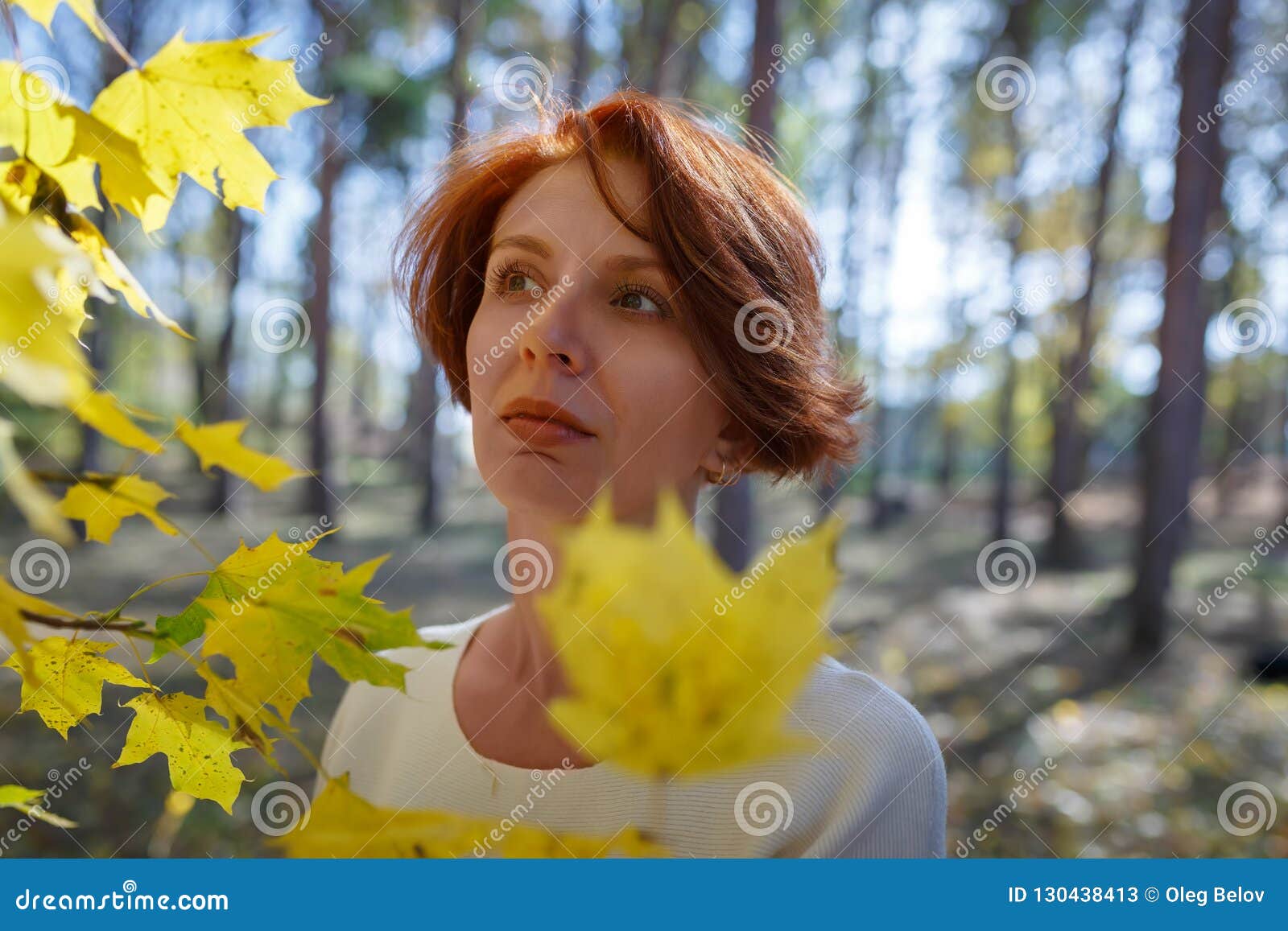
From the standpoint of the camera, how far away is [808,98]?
12.8 meters

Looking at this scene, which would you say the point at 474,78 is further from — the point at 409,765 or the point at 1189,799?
the point at 409,765

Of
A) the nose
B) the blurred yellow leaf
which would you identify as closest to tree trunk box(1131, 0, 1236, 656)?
the nose

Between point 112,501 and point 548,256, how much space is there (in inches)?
20.9

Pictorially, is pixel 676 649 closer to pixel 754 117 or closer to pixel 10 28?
pixel 10 28

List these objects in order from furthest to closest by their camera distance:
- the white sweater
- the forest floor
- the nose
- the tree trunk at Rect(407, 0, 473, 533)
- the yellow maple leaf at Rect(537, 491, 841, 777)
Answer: the tree trunk at Rect(407, 0, 473, 533)
the forest floor
the white sweater
the nose
the yellow maple leaf at Rect(537, 491, 841, 777)

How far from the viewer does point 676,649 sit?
0.19 m

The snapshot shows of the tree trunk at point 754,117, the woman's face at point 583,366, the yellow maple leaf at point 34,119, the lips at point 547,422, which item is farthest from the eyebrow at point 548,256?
the tree trunk at point 754,117

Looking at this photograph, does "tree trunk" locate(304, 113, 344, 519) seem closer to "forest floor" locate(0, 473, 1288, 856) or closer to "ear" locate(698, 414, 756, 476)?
"forest floor" locate(0, 473, 1288, 856)

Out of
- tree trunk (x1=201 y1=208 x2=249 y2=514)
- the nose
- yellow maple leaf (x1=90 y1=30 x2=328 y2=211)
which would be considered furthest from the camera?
tree trunk (x1=201 y1=208 x2=249 y2=514)

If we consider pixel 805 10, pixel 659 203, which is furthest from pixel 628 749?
pixel 805 10

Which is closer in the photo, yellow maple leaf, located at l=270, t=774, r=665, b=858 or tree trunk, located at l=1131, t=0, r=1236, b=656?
yellow maple leaf, located at l=270, t=774, r=665, b=858

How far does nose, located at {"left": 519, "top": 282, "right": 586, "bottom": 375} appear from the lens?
64cm

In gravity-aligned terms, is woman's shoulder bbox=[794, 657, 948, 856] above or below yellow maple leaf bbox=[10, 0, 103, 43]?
below

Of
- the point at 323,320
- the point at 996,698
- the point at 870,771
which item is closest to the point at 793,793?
the point at 870,771
